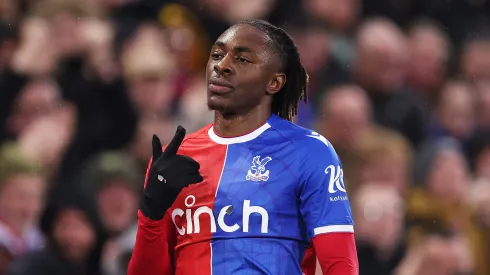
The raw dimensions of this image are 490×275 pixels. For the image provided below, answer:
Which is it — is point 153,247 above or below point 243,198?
below

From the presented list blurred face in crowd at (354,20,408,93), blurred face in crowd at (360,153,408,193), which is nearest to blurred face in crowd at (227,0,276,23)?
blurred face in crowd at (354,20,408,93)

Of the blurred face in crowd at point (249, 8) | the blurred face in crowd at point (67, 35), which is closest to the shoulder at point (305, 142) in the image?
the blurred face in crowd at point (67, 35)

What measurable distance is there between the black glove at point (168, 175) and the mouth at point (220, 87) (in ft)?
0.70

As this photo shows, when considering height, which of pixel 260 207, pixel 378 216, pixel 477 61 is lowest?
pixel 378 216

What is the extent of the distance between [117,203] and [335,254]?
3726mm

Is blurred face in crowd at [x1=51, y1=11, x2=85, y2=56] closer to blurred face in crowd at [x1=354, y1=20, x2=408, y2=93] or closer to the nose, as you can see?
blurred face in crowd at [x1=354, y1=20, x2=408, y2=93]

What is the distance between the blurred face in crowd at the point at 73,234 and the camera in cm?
692

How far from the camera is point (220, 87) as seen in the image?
4164 millimetres

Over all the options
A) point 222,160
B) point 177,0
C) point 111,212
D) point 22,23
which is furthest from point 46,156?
point 222,160

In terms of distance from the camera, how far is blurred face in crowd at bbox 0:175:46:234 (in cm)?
705

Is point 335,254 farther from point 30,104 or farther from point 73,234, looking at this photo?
point 30,104

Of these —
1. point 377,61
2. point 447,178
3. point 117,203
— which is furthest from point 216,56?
point 377,61

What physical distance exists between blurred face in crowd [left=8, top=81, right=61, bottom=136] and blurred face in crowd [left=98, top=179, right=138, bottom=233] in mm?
921

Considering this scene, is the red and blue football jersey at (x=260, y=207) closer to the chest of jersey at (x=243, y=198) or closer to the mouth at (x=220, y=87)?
the chest of jersey at (x=243, y=198)
